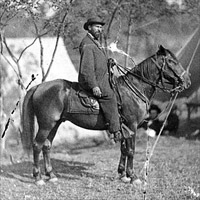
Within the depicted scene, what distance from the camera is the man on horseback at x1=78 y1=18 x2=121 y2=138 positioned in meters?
8.09

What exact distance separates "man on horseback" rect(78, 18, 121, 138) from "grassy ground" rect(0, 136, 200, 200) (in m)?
1.02

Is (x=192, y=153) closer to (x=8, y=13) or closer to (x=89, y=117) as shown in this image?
(x=89, y=117)

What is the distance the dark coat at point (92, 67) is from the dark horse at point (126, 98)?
16.0 inches

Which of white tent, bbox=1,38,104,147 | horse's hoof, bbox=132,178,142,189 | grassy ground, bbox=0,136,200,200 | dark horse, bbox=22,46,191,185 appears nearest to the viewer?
grassy ground, bbox=0,136,200,200

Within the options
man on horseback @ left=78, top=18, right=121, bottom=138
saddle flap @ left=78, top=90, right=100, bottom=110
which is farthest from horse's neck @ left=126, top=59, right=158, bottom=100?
saddle flap @ left=78, top=90, right=100, bottom=110

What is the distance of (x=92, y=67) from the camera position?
809cm

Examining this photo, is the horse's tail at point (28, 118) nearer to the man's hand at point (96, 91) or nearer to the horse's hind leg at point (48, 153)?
the horse's hind leg at point (48, 153)

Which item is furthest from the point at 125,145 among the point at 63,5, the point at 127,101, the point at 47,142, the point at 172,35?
the point at 172,35

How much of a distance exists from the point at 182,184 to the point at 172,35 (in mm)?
6203

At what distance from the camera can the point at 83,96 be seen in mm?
8305

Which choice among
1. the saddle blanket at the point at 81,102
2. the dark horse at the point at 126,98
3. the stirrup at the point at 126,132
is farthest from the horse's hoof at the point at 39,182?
the stirrup at the point at 126,132

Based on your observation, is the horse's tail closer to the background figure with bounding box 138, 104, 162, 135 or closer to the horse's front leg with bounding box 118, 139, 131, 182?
the horse's front leg with bounding box 118, 139, 131, 182

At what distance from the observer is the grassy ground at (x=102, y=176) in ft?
26.0

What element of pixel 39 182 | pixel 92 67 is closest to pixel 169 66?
pixel 92 67
